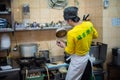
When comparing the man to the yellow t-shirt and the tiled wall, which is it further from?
the tiled wall

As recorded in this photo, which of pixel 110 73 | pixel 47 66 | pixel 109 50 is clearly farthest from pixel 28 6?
pixel 110 73

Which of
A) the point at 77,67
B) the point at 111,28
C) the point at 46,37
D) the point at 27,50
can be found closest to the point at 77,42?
the point at 77,67

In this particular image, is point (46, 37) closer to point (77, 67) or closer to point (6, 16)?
point (6, 16)

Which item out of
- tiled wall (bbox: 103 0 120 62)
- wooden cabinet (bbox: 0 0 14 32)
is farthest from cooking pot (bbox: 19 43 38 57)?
tiled wall (bbox: 103 0 120 62)

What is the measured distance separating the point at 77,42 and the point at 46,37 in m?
1.10

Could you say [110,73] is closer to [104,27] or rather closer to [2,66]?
[104,27]

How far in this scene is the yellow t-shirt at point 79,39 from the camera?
2457 millimetres

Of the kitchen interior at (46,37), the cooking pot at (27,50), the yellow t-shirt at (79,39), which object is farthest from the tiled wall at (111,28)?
the cooking pot at (27,50)

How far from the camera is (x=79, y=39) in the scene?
248 cm

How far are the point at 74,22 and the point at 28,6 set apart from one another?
0.99 m

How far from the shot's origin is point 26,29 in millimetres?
3180

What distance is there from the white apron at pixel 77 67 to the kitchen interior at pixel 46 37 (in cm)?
31

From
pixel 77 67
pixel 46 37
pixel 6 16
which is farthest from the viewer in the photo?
pixel 46 37

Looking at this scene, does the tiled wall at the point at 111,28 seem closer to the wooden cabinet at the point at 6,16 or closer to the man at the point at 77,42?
→ the man at the point at 77,42
